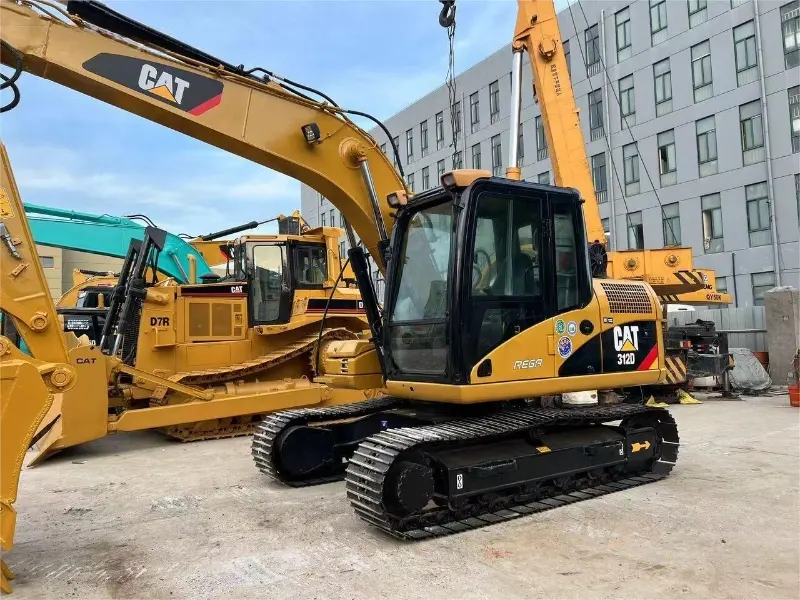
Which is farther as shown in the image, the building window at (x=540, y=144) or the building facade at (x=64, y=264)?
the building facade at (x=64, y=264)

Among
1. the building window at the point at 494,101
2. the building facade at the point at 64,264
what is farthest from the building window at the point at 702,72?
the building facade at the point at 64,264

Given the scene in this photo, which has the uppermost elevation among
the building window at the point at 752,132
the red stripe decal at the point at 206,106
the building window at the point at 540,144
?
the building window at the point at 540,144

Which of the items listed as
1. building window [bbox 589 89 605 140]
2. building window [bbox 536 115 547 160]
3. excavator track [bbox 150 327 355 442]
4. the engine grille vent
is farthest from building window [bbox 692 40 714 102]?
the engine grille vent

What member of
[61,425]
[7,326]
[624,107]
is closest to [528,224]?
[61,425]

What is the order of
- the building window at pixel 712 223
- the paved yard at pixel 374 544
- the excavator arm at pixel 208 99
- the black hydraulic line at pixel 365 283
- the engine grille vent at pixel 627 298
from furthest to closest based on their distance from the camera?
the building window at pixel 712 223, the black hydraulic line at pixel 365 283, the engine grille vent at pixel 627 298, the excavator arm at pixel 208 99, the paved yard at pixel 374 544

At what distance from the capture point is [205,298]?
403 inches

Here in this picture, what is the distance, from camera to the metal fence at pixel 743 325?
1515 centimetres

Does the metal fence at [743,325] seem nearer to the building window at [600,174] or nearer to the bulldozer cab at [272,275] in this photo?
the bulldozer cab at [272,275]

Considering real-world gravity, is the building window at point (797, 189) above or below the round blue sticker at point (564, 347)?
above

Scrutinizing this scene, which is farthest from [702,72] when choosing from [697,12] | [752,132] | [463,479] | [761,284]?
[463,479]

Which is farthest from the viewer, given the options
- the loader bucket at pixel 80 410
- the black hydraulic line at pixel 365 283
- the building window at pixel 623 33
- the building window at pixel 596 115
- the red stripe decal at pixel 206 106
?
the building window at pixel 596 115

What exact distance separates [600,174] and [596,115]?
2.54 metres

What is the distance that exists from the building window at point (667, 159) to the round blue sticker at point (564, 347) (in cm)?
2166

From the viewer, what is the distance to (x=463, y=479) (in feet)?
15.9
